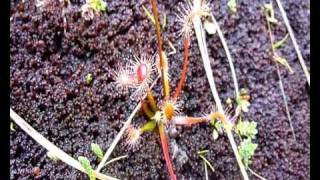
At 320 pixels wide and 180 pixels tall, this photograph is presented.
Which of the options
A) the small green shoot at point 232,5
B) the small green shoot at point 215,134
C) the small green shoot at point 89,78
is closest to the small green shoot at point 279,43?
the small green shoot at point 232,5

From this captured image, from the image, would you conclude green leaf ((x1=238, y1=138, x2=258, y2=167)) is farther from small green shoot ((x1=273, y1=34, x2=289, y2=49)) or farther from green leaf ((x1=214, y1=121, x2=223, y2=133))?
small green shoot ((x1=273, y1=34, x2=289, y2=49))

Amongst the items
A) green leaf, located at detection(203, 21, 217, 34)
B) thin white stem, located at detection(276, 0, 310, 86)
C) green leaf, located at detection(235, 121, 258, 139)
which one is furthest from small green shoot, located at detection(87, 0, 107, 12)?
thin white stem, located at detection(276, 0, 310, 86)

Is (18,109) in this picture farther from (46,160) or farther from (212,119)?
(212,119)

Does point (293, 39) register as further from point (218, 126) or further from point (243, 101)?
point (218, 126)

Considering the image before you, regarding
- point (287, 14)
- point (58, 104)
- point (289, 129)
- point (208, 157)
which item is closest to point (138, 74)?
point (58, 104)

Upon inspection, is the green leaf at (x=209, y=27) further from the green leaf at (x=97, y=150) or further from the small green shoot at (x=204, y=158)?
the green leaf at (x=97, y=150)
